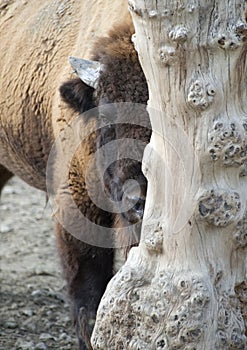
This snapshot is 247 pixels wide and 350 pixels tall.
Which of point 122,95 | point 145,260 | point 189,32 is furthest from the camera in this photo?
point 122,95

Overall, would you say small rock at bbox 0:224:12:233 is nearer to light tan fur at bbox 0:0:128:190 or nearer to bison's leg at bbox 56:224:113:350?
light tan fur at bbox 0:0:128:190

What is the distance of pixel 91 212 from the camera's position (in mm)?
4055

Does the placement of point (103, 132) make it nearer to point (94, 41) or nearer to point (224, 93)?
point (94, 41)

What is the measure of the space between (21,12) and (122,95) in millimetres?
1572

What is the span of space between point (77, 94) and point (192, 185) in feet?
4.54

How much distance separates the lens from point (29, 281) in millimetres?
5812

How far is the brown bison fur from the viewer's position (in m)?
3.43

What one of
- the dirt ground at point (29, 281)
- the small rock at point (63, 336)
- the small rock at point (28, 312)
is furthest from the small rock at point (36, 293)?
the small rock at point (63, 336)

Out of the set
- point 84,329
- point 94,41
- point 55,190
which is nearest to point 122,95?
point 94,41

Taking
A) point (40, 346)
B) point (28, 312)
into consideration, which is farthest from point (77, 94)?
point (28, 312)

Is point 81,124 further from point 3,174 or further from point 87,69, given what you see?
point 3,174

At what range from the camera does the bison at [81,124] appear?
137 inches

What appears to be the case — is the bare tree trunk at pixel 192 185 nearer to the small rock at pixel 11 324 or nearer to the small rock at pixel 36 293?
the small rock at pixel 11 324

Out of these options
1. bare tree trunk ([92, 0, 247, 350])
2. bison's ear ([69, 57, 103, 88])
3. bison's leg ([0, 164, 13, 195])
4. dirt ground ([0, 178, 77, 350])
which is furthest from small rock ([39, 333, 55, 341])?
bare tree trunk ([92, 0, 247, 350])
